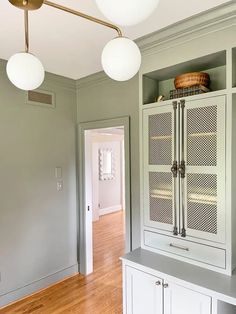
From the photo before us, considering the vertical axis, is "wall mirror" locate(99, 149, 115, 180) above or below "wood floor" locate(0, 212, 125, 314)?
above

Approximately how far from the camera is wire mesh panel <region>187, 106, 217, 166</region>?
1.78 metres

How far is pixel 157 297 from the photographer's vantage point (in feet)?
6.06

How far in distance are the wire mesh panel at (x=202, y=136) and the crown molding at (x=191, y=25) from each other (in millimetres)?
622

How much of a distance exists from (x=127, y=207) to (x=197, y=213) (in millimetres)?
1028

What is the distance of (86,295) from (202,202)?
6.43ft

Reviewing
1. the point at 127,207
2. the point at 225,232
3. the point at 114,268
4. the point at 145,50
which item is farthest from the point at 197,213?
the point at 114,268

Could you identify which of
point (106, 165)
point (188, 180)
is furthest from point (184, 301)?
point (106, 165)

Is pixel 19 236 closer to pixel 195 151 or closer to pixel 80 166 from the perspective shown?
pixel 80 166

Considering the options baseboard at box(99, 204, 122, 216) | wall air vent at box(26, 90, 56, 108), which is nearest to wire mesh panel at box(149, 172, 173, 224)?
wall air vent at box(26, 90, 56, 108)

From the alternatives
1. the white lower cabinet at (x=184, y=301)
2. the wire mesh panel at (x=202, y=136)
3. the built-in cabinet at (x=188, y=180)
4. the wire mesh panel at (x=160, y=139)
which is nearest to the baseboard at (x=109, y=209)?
the built-in cabinet at (x=188, y=180)

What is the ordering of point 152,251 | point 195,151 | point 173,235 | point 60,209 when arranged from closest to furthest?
point 195,151 < point 173,235 < point 152,251 < point 60,209

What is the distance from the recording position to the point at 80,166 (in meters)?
3.40

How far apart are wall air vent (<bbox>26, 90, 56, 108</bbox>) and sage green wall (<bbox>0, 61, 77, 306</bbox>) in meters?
0.06

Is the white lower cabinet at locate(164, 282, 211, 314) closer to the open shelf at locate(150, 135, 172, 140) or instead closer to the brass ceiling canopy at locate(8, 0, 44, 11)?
the open shelf at locate(150, 135, 172, 140)
